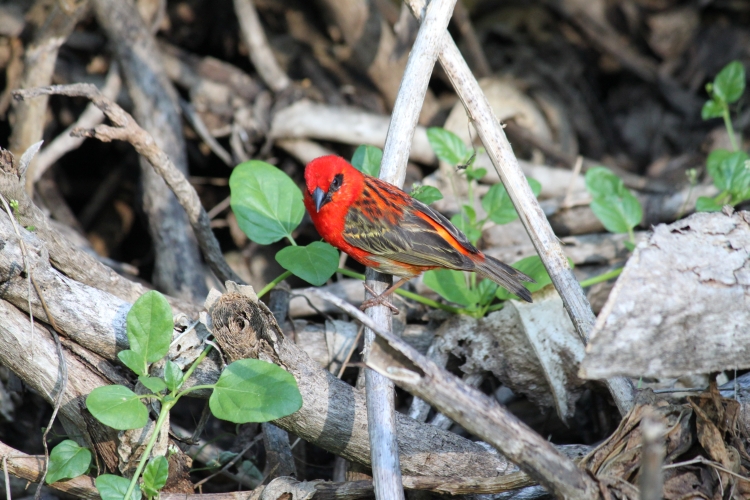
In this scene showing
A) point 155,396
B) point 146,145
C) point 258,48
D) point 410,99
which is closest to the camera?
point 155,396

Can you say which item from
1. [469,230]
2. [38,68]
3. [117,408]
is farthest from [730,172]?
[38,68]

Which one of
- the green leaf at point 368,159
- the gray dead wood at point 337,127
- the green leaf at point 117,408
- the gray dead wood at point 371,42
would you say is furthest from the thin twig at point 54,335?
the gray dead wood at point 371,42

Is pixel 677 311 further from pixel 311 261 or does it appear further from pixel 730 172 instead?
pixel 730 172

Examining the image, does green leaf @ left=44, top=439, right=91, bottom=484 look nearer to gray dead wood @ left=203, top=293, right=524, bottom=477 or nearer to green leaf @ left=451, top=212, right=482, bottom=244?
gray dead wood @ left=203, top=293, right=524, bottom=477

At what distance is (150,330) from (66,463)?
2.14ft

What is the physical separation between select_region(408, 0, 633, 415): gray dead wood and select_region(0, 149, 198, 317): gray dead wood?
171cm

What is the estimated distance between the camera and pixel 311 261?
10.1 ft

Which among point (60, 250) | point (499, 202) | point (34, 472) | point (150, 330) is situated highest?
point (499, 202)

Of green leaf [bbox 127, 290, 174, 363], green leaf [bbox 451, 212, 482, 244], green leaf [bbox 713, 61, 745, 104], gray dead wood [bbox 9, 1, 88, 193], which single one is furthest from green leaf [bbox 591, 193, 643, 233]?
gray dead wood [bbox 9, 1, 88, 193]

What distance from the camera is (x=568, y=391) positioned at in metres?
3.50

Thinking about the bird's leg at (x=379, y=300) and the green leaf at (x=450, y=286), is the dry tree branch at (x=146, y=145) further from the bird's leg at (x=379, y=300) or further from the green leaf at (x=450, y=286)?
the green leaf at (x=450, y=286)

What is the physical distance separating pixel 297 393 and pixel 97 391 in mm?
760

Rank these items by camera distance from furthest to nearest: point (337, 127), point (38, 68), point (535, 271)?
point (337, 127) < point (38, 68) < point (535, 271)

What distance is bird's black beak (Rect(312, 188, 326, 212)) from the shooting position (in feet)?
12.1
